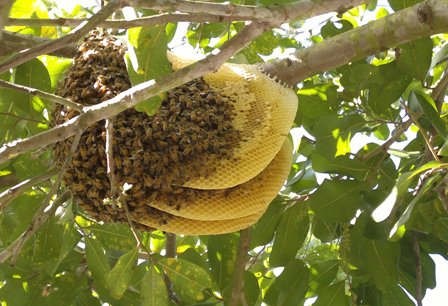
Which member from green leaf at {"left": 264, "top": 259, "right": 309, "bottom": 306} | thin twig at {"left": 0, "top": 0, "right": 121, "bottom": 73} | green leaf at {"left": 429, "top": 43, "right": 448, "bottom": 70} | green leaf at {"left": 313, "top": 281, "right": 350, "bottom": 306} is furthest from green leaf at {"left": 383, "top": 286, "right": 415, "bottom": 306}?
thin twig at {"left": 0, "top": 0, "right": 121, "bottom": 73}

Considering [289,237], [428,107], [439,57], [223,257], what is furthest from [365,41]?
[223,257]

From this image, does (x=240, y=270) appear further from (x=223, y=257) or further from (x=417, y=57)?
(x=417, y=57)

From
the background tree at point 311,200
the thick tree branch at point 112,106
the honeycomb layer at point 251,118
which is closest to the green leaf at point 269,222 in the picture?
the background tree at point 311,200

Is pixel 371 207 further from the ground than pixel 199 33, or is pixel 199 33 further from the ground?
pixel 199 33

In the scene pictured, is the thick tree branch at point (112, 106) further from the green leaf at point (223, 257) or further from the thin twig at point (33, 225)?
the green leaf at point (223, 257)

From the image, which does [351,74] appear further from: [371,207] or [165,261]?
[165,261]

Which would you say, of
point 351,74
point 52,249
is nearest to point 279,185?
point 351,74
